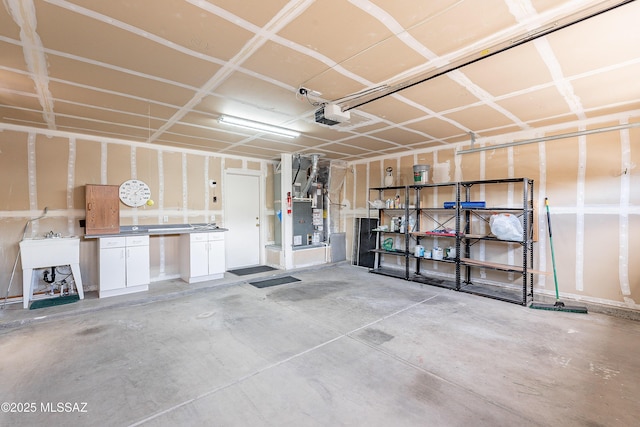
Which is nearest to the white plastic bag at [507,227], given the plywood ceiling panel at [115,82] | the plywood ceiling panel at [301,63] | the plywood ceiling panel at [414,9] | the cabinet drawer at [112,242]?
the plywood ceiling panel at [301,63]

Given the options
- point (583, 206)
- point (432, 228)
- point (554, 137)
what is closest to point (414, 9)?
point (554, 137)

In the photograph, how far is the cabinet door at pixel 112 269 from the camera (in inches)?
168

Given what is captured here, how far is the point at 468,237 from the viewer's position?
15.5ft

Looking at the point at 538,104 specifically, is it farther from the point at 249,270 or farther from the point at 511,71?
the point at 249,270

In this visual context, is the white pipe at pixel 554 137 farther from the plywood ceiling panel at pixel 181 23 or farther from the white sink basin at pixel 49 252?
the white sink basin at pixel 49 252

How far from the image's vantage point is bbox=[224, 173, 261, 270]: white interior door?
20.7ft

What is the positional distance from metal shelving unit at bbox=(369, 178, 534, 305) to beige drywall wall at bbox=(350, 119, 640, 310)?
96 mm

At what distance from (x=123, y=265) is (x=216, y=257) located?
1.44 meters

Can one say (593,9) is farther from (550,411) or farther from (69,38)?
(69,38)

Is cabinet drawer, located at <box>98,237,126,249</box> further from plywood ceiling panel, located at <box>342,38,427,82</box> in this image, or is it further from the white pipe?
the white pipe

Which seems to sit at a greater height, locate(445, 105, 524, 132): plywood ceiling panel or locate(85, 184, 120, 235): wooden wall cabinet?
locate(445, 105, 524, 132): plywood ceiling panel

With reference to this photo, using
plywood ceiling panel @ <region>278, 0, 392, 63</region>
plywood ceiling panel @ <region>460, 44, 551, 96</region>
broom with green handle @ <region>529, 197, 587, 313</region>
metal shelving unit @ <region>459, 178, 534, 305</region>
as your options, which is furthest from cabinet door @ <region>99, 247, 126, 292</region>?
broom with green handle @ <region>529, 197, 587, 313</region>

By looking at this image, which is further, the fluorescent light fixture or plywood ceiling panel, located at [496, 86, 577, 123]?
the fluorescent light fixture

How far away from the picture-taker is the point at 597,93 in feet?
10.0
